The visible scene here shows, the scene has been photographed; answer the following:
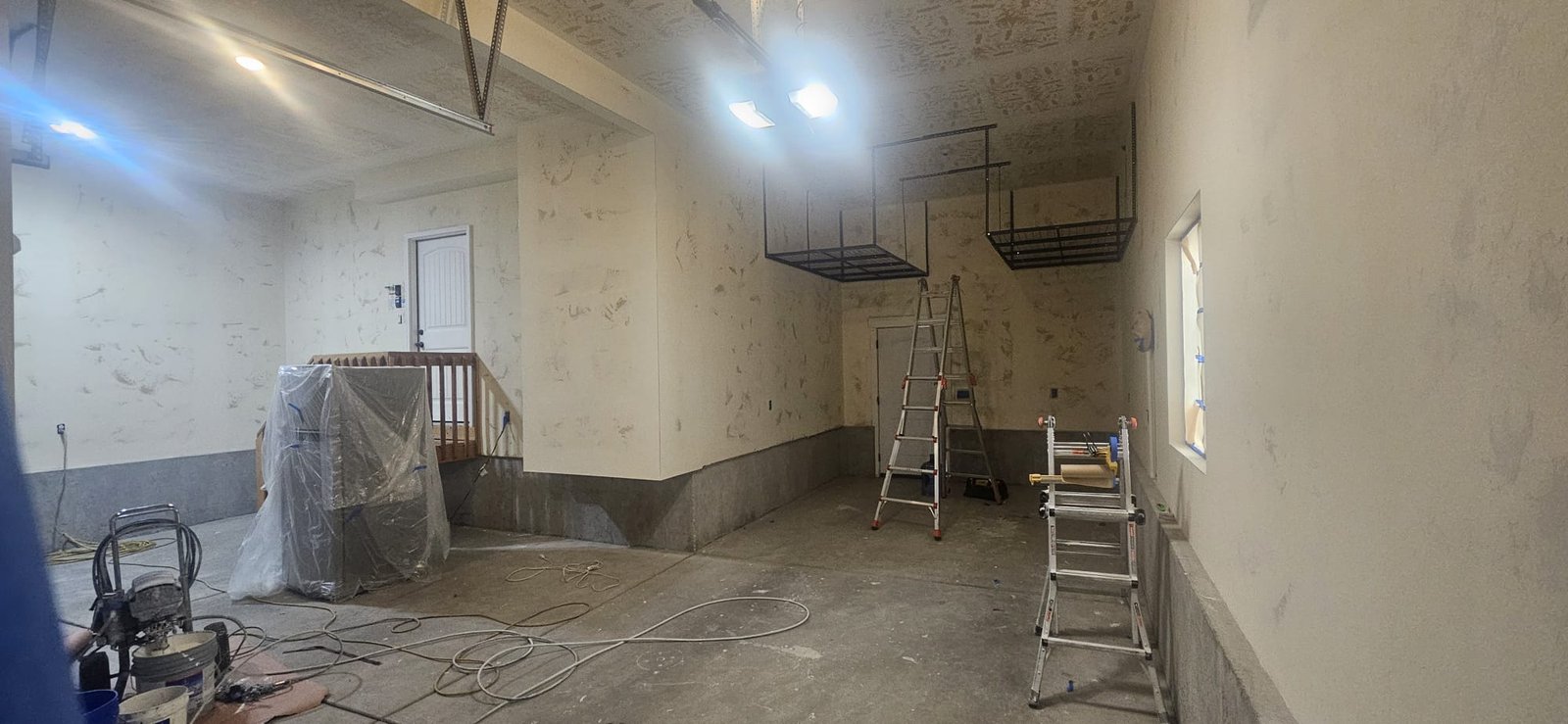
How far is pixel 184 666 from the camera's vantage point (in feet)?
6.93

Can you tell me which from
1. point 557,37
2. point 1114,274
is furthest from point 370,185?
point 1114,274

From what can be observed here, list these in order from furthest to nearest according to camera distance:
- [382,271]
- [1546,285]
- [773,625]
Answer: [382,271] < [773,625] < [1546,285]

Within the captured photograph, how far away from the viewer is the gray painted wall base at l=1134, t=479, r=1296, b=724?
4.23 ft

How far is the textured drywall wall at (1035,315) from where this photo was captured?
5969 millimetres

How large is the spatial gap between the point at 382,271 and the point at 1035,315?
658cm

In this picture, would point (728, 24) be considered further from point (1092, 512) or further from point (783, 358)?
point (783, 358)

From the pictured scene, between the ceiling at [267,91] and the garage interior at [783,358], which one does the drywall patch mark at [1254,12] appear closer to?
the garage interior at [783,358]

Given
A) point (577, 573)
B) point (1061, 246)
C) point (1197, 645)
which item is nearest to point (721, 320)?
point (577, 573)

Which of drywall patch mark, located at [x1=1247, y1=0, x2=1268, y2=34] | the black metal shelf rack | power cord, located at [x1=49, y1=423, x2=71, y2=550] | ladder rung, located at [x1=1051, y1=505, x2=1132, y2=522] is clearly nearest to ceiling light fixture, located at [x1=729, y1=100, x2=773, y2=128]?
the black metal shelf rack

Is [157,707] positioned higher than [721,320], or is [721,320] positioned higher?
[721,320]

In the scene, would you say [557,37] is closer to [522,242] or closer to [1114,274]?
[522,242]

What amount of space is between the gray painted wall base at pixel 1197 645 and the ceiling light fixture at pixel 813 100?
2.62 meters

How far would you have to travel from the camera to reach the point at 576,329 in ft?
14.0

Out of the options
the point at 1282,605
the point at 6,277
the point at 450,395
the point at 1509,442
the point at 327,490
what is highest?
the point at 6,277
